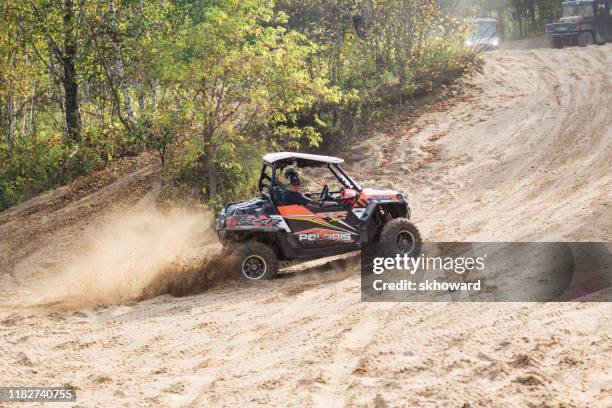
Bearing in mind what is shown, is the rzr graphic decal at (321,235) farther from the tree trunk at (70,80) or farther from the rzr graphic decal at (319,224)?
the tree trunk at (70,80)

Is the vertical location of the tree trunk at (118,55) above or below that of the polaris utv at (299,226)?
above

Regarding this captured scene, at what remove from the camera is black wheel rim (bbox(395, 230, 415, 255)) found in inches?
468

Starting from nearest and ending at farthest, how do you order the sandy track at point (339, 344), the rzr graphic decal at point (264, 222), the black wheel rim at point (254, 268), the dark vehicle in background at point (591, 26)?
the sandy track at point (339, 344)
the rzr graphic decal at point (264, 222)
the black wheel rim at point (254, 268)
the dark vehicle in background at point (591, 26)

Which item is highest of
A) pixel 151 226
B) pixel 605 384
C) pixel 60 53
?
pixel 60 53

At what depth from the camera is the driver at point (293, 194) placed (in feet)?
37.9

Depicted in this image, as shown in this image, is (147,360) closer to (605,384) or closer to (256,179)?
(605,384)

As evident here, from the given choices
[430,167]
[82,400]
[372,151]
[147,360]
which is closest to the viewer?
[82,400]

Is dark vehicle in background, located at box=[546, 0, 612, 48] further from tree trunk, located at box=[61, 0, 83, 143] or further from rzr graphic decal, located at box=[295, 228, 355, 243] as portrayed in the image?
rzr graphic decal, located at box=[295, 228, 355, 243]

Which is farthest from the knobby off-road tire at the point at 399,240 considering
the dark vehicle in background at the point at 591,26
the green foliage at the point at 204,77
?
the dark vehicle in background at the point at 591,26

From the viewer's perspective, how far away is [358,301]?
33.2ft

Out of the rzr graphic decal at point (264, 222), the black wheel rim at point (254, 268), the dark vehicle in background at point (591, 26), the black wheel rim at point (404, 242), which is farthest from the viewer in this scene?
the dark vehicle in background at point (591, 26)

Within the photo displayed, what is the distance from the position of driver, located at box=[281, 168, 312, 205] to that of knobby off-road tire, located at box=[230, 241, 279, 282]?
744 mm

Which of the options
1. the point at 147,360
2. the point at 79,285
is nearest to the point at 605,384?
the point at 147,360

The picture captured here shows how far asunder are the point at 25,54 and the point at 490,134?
41.6 feet
